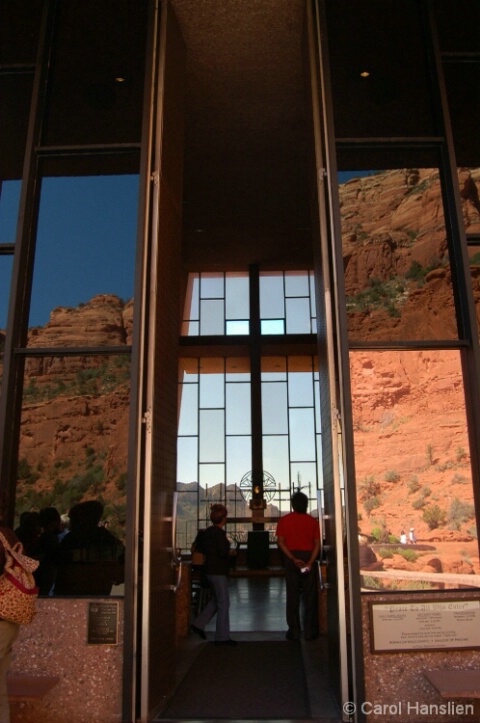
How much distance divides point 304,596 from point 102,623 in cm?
320

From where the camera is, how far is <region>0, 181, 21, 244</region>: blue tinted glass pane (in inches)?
200

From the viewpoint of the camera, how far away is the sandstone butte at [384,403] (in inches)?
168

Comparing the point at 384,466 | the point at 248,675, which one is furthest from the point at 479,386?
the point at 248,675

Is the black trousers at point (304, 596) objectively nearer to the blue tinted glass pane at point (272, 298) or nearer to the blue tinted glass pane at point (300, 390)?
the blue tinted glass pane at point (272, 298)

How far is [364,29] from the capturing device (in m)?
5.47

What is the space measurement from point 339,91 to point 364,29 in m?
0.77

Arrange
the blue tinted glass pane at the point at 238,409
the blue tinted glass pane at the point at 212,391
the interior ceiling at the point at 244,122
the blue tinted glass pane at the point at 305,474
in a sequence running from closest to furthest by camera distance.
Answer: the interior ceiling at the point at 244,122, the blue tinted glass pane at the point at 305,474, the blue tinted glass pane at the point at 238,409, the blue tinted glass pane at the point at 212,391

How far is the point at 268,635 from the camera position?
6.87 meters

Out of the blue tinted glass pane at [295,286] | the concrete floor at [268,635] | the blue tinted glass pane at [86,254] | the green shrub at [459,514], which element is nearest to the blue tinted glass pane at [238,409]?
the blue tinted glass pane at [295,286]

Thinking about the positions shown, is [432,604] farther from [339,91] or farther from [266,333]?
[266,333]

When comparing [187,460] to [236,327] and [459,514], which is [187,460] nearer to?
[236,327]

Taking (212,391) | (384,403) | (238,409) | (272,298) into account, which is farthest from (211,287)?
(384,403)

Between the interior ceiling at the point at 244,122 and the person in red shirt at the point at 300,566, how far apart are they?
411 centimetres

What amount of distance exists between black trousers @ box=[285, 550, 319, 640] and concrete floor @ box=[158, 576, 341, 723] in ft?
0.53
